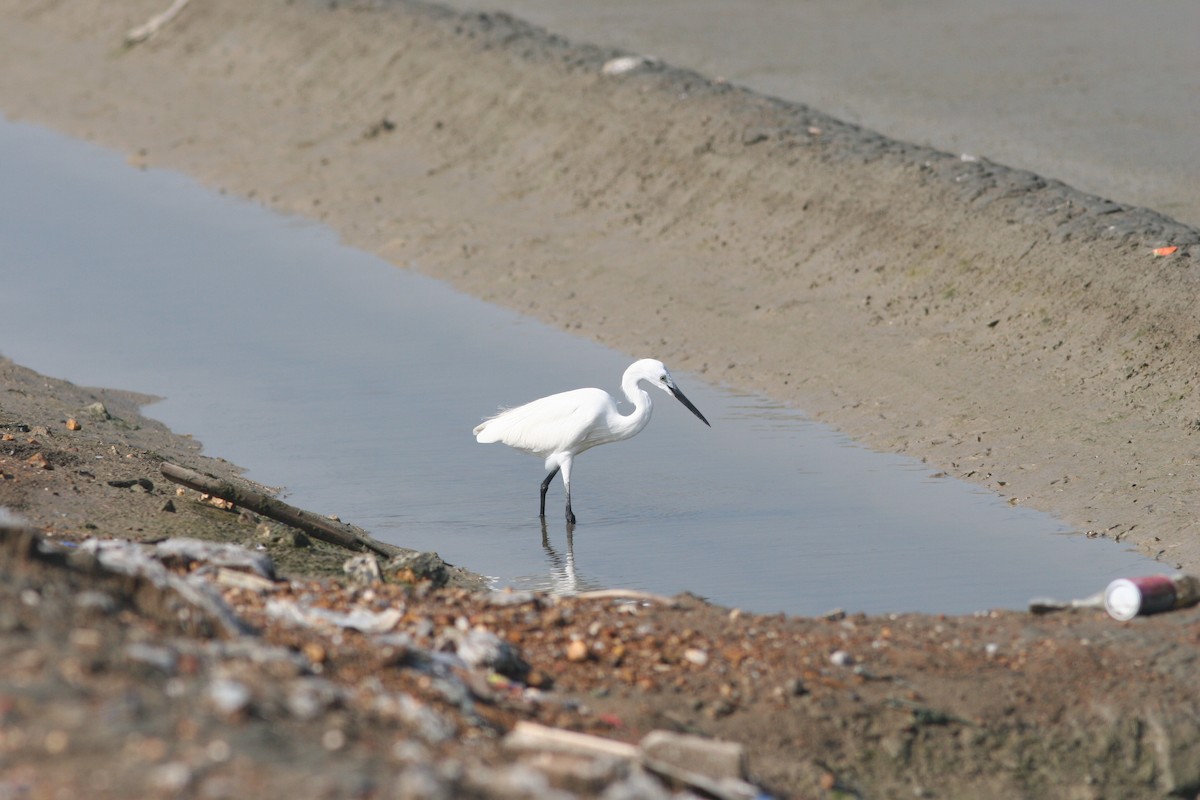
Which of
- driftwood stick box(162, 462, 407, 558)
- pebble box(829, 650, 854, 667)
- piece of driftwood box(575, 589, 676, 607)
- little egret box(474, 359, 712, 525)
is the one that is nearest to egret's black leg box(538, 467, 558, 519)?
little egret box(474, 359, 712, 525)

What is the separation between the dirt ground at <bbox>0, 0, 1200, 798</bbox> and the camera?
4.71m

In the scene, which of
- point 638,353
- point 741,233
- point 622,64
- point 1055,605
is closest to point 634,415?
point 638,353

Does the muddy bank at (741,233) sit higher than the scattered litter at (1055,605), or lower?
higher

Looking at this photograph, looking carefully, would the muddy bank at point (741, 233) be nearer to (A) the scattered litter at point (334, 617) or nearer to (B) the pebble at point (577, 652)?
(B) the pebble at point (577, 652)

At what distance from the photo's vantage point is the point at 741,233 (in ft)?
46.4

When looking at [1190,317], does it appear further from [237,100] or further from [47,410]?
[237,100]

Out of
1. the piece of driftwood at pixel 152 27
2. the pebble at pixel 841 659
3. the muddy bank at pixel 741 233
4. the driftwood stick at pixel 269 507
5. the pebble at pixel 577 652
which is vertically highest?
the piece of driftwood at pixel 152 27

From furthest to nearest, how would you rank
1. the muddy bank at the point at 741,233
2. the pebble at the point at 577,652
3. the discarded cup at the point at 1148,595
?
the muddy bank at the point at 741,233
the discarded cup at the point at 1148,595
the pebble at the point at 577,652

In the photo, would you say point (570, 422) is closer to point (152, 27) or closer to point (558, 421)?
point (558, 421)

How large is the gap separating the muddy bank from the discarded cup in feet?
5.68

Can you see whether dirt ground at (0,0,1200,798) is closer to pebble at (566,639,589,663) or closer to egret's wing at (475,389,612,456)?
pebble at (566,639,589,663)

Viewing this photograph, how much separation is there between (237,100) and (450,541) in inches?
487

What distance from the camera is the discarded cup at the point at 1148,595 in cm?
684

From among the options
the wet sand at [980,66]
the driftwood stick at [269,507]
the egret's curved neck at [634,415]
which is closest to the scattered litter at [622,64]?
the wet sand at [980,66]
